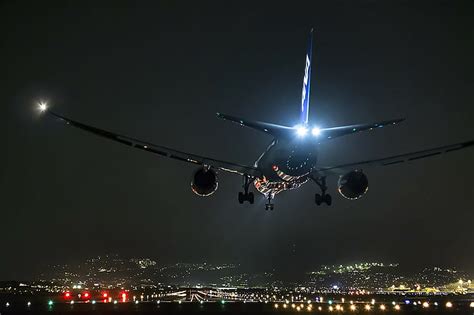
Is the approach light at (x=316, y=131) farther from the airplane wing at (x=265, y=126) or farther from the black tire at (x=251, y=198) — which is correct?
the black tire at (x=251, y=198)

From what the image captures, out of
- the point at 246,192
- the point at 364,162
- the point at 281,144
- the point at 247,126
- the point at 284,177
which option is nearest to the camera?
the point at 247,126

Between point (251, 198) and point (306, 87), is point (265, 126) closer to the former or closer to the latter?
point (306, 87)

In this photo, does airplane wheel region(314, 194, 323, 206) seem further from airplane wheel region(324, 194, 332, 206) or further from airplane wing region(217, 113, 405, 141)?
airplane wing region(217, 113, 405, 141)

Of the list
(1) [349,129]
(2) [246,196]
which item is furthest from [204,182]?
(1) [349,129]

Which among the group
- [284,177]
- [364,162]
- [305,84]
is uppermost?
[305,84]

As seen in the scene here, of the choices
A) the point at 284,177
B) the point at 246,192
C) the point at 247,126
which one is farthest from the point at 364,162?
the point at 247,126

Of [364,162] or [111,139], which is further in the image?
[364,162]

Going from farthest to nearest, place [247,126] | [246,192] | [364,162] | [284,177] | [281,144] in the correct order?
[246,192] < [364,162] < [284,177] < [281,144] < [247,126]

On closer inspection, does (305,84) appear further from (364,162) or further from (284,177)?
(364,162)
